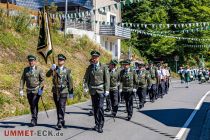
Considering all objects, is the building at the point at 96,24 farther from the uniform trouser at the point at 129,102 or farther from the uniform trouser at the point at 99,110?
the uniform trouser at the point at 99,110

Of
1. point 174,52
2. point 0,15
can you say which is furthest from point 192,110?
point 174,52

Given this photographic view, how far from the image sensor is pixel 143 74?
17.3 m

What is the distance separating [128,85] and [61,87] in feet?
10.1

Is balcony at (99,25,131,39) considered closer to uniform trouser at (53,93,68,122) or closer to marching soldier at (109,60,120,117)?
marching soldier at (109,60,120,117)

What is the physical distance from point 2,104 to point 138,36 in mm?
42532

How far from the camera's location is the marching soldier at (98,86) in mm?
10891

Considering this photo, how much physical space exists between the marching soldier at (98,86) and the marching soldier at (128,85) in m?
2.40

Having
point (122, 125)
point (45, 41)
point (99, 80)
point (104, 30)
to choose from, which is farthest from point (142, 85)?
point (104, 30)

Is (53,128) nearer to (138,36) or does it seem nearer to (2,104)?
(2,104)

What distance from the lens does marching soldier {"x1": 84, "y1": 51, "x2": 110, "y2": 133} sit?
429 inches

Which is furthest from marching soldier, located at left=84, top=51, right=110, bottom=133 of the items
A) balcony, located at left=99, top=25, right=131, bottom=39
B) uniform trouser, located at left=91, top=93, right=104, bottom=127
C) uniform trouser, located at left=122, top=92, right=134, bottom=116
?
balcony, located at left=99, top=25, right=131, bottom=39

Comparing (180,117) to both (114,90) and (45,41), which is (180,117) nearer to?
(114,90)

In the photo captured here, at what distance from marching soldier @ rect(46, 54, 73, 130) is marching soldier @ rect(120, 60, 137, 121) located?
8.87 ft

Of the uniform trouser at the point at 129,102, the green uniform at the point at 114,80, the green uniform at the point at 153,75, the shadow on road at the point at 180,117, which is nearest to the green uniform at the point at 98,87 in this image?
the shadow on road at the point at 180,117
